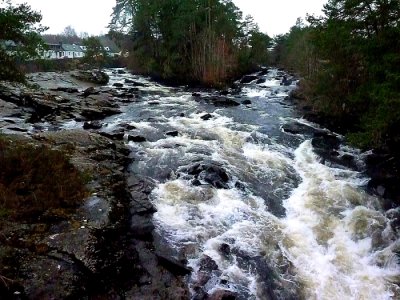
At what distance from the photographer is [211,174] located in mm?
12195

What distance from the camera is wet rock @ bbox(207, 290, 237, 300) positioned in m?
7.08

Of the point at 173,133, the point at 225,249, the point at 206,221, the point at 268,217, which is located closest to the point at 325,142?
the point at 173,133

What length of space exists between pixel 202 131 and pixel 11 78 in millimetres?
9970

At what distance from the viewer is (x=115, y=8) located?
6406 cm

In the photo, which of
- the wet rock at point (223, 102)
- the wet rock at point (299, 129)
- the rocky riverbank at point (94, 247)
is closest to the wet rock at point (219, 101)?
the wet rock at point (223, 102)

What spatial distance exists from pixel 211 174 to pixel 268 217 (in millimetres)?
2824

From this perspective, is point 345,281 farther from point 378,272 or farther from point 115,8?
point 115,8

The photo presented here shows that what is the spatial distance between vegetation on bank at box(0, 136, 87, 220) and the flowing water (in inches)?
98.7

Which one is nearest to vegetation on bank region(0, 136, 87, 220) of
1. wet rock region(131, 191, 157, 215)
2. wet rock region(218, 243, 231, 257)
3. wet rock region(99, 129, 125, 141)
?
wet rock region(131, 191, 157, 215)

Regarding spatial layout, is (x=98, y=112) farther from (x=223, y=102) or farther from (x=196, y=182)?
(x=196, y=182)

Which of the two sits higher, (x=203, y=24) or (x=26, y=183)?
(x=203, y=24)

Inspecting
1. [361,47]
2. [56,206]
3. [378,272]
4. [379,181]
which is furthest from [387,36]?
[56,206]

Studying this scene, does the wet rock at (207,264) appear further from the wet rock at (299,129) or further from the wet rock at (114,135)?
the wet rock at (299,129)

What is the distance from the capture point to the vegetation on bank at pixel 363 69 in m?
12.3
